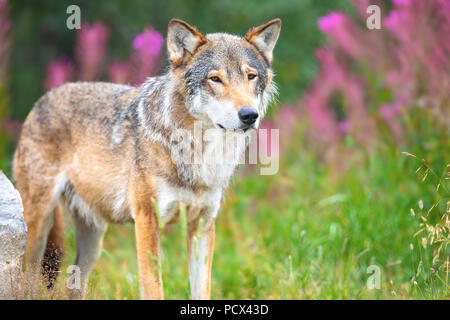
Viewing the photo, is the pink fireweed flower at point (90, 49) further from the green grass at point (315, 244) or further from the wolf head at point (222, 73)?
the wolf head at point (222, 73)

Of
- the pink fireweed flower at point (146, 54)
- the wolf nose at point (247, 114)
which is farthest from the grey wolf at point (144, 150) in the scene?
the pink fireweed flower at point (146, 54)

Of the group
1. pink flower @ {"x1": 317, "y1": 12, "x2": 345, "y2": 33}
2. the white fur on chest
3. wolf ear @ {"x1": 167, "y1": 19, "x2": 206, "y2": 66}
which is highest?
pink flower @ {"x1": 317, "y1": 12, "x2": 345, "y2": 33}

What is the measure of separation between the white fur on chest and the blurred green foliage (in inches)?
221

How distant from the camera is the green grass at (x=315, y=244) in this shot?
4.33m

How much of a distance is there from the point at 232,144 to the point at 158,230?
0.82 metres

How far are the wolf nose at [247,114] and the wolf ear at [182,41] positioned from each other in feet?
2.36

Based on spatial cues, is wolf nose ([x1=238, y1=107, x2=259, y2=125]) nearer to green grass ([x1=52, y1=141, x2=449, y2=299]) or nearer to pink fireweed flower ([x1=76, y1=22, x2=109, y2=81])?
green grass ([x1=52, y1=141, x2=449, y2=299])

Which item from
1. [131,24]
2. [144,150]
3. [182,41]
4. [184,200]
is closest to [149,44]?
[182,41]

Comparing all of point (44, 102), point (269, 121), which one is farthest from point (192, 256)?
point (269, 121)

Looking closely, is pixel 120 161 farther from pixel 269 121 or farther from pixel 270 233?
pixel 269 121

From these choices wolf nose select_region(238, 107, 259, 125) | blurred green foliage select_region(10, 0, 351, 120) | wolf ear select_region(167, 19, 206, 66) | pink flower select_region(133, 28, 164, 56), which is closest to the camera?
wolf nose select_region(238, 107, 259, 125)

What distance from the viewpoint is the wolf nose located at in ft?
11.9

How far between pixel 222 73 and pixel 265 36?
25.4 inches

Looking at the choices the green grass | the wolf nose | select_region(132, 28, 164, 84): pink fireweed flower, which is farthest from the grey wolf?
select_region(132, 28, 164, 84): pink fireweed flower
